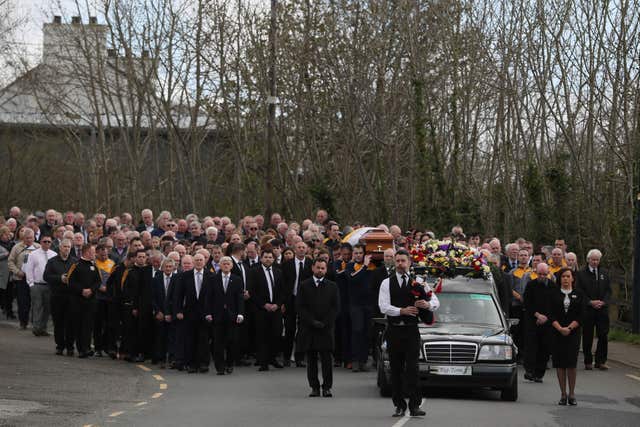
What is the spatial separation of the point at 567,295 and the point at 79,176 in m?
44.5

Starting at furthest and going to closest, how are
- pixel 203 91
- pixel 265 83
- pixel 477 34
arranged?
1. pixel 203 91
2. pixel 265 83
3. pixel 477 34

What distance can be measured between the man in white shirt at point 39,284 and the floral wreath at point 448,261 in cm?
783

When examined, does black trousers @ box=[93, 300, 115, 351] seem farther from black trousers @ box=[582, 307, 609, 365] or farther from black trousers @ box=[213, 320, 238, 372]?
black trousers @ box=[582, 307, 609, 365]

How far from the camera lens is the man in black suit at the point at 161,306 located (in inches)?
859

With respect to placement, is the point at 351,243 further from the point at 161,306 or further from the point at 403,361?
the point at 403,361

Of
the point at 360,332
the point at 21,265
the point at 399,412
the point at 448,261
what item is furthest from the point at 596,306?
the point at 21,265

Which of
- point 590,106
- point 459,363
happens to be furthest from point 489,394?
point 590,106

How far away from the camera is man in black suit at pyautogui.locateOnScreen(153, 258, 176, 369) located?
2181 cm

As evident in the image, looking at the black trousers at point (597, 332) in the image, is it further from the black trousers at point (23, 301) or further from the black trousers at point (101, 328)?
the black trousers at point (23, 301)

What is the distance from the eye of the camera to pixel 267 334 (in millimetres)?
21969

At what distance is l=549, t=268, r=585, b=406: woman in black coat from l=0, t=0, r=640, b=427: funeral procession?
0.04 meters

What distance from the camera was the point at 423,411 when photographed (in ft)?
50.9

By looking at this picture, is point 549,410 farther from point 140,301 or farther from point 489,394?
point 140,301

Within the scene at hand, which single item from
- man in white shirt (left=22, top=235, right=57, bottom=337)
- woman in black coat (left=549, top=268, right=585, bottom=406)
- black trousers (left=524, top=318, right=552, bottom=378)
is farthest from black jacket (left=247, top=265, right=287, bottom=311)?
woman in black coat (left=549, top=268, right=585, bottom=406)
